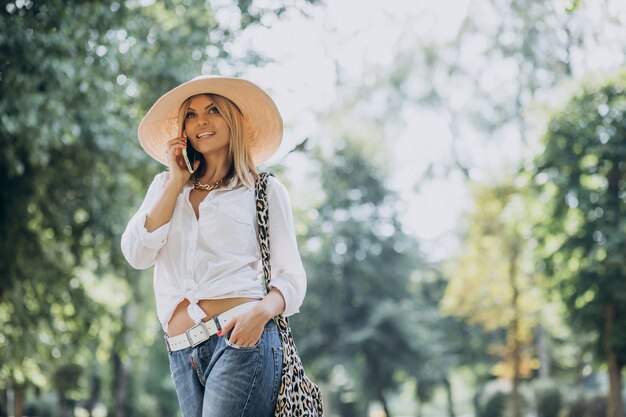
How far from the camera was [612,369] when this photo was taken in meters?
14.8

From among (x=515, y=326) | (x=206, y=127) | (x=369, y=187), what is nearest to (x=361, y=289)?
(x=369, y=187)

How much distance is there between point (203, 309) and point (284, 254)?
331 mm

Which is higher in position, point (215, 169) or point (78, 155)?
point (78, 155)

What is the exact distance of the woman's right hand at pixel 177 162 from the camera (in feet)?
9.45

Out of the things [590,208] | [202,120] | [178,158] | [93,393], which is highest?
[202,120]

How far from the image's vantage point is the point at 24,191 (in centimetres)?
1209

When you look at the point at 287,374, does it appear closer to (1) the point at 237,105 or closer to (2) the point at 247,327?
(2) the point at 247,327

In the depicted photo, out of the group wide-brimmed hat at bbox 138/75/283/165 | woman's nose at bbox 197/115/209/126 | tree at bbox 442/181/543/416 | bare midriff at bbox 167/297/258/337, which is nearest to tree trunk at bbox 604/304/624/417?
tree at bbox 442/181/543/416

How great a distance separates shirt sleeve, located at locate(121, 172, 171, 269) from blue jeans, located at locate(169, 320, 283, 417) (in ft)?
1.12

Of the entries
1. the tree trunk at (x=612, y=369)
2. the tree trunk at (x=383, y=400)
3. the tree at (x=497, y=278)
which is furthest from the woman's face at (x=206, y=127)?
the tree trunk at (x=383, y=400)

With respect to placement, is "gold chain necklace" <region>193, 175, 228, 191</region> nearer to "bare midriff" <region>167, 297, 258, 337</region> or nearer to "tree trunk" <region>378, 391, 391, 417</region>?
"bare midriff" <region>167, 297, 258, 337</region>

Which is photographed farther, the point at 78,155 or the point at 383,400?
the point at 383,400

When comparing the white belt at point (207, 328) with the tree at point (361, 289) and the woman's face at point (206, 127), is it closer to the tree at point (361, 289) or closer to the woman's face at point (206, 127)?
the woman's face at point (206, 127)

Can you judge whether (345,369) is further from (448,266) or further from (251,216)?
(251,216)
